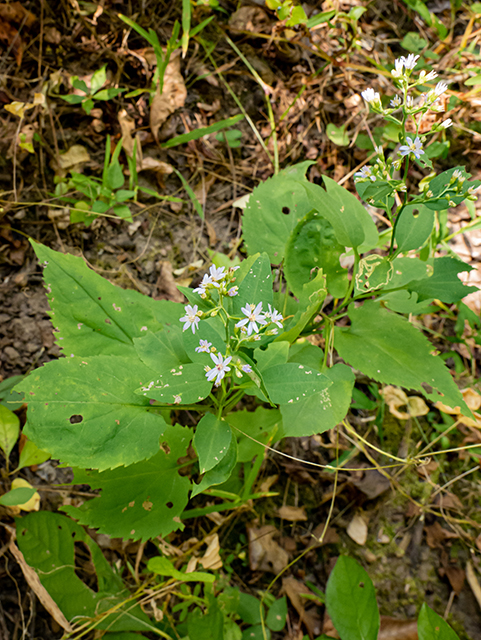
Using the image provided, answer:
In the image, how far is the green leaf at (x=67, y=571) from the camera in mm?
1884

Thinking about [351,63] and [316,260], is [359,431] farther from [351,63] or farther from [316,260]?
[351,63]

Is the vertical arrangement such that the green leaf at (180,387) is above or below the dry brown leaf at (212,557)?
above

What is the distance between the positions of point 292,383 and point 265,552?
1.32 m

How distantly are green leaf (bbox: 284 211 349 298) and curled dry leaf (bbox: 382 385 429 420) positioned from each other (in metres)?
1.02

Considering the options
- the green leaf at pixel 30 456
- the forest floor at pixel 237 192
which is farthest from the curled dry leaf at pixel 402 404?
the green leaf at pixel 30 456

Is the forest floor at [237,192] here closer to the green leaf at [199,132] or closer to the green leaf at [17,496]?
the green leaf at [199,132]

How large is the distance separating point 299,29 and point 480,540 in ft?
11.4

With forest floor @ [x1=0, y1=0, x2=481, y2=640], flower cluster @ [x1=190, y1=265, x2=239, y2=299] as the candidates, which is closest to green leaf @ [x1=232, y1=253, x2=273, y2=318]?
flower cluster @ [x1=190, y1=265, x2=239, y2=299]

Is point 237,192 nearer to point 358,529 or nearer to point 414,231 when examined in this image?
point 414,231

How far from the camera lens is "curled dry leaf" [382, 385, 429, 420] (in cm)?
253

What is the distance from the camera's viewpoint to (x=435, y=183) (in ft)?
4.87

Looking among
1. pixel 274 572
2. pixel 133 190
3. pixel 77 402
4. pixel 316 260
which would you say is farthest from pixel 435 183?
pixel 274 572

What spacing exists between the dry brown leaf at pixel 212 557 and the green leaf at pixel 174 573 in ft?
0.88

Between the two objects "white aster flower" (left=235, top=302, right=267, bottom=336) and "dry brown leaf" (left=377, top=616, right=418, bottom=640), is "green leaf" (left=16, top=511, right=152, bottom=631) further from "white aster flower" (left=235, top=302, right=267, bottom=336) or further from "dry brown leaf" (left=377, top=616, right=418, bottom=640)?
"white aster flower" (left=235, top=302, right=267, bottom=336)
